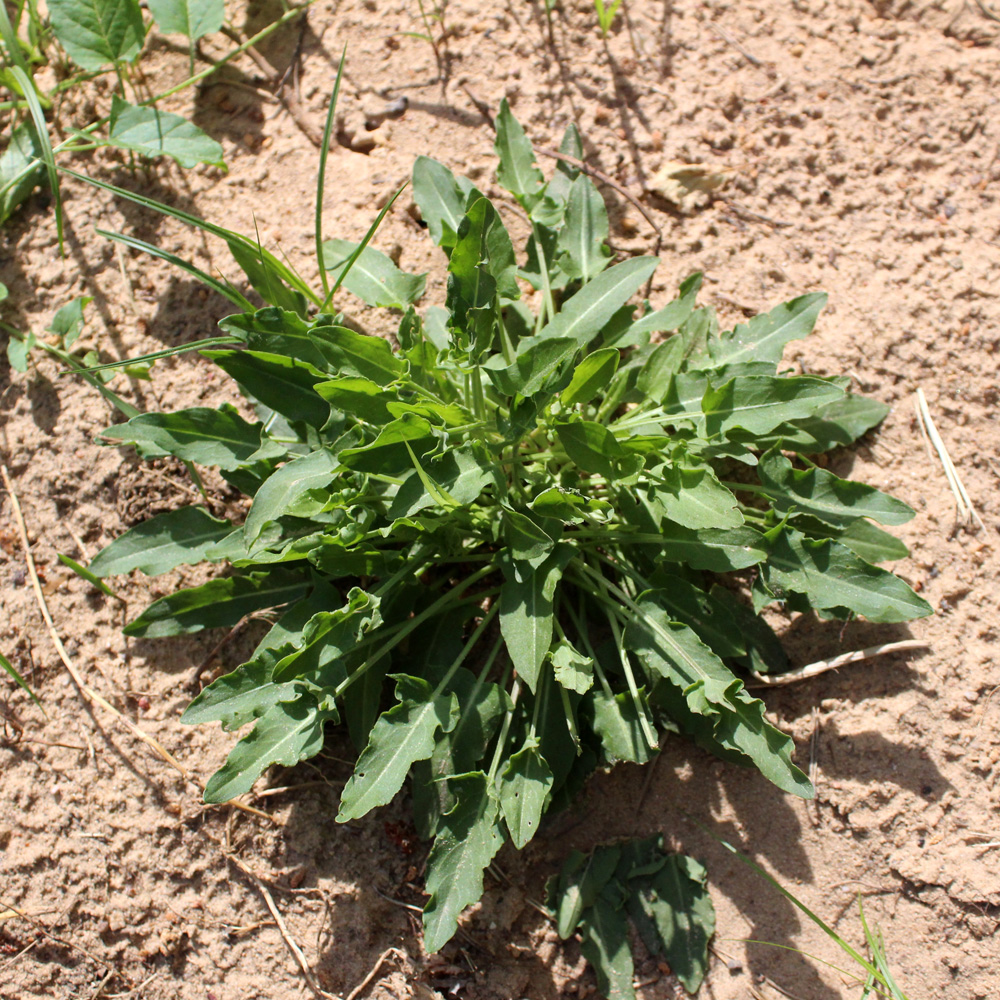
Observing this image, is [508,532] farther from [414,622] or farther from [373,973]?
[373,973]

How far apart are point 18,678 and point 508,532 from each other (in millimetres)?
1610

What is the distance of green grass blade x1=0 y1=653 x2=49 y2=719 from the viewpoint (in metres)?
2.52

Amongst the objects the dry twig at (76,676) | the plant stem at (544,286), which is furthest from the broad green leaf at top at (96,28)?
the plant stem at (544,286)

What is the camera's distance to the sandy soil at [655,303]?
2492mm

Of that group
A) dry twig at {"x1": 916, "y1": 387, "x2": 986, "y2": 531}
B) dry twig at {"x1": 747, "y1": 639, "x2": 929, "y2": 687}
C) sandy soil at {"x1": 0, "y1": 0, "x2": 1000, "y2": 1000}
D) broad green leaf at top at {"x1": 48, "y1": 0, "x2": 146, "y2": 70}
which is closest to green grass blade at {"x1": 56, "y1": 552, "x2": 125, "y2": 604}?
sandy soil at {"x1": 0, "y1": 0, "x2": 1000, "y2": 1000}

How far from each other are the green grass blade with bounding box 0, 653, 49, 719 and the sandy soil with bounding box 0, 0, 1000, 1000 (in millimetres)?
28

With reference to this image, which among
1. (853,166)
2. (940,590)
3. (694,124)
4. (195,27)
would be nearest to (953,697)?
(940,590)

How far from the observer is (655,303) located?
2.94 metres

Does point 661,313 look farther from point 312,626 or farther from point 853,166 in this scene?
point 312,626

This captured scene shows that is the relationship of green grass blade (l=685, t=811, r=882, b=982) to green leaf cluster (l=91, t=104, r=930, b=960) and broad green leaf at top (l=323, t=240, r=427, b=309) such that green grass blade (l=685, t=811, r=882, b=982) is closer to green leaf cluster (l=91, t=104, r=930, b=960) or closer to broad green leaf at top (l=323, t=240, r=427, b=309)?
green leaf cluster (l=91, t=104, r=930, b=960)

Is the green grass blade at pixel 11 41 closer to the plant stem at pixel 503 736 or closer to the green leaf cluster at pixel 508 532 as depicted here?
the green leaf cluster at pixel 508 532

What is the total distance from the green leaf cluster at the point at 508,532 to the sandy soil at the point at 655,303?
0.78ft

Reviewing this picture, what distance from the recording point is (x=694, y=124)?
3.11 meters

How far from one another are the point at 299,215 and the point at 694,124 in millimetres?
1531
